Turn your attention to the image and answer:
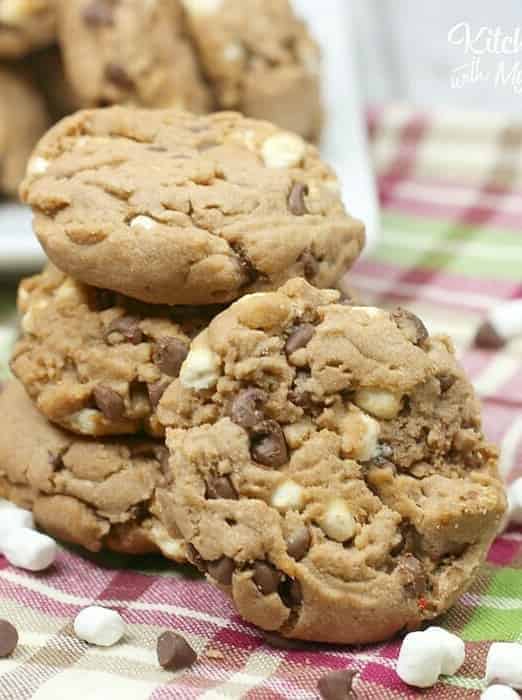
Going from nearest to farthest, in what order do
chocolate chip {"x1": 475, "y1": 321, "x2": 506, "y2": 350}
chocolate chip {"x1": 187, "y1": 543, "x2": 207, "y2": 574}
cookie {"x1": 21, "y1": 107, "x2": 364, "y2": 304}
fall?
chocolate chip {"x1": 187, "y1": 543, "x2": 207, "y2": 574} < cookie {"x1": 21, "y1": 107, "x2": 364, "y2": 304} < chocolate chip {"x1": 475, "y1": 321, "x2": 506, "y2": 350}

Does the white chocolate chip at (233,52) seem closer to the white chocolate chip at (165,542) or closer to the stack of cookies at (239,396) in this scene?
the stack of cookies at (239,396)

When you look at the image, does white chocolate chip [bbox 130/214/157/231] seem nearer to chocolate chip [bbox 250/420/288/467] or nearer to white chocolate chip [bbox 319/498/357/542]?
chocolate chip [bbox 250/420/288/467]

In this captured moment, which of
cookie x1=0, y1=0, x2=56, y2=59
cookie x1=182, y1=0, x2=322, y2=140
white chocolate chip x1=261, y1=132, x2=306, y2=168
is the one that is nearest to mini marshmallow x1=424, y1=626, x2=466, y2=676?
white chocolate chip x1=261, y1=132, x2=306, y2=168

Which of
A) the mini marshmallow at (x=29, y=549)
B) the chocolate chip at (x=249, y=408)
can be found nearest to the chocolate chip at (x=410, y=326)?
the chocolate chip at (x=249, y=408)

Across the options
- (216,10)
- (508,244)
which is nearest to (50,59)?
(216,10)

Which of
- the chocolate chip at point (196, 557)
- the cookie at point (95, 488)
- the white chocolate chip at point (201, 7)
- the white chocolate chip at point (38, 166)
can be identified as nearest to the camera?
the chocolate chip at point (196, 557)

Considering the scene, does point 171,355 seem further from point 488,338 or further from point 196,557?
point 488,338

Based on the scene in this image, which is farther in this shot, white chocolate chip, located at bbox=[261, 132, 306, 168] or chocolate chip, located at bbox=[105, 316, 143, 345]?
white chocolate chip, located at bbox=[261, 132, 306, 168]
